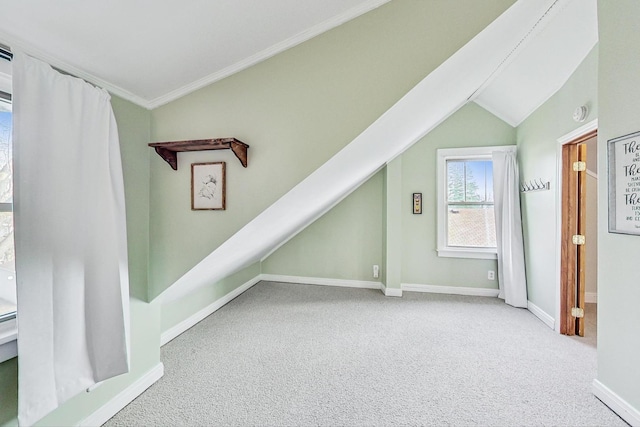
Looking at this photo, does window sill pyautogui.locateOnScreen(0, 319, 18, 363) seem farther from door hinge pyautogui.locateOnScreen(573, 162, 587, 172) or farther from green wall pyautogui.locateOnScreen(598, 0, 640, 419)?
door hinge pyautogui.locateOnScreen(573, 162, 587, 172)

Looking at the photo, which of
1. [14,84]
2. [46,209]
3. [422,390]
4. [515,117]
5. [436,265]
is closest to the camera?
[14,84]

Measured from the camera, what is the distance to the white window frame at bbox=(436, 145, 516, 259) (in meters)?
3.39

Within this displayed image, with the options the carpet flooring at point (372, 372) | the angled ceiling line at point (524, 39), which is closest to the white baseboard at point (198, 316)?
the carpet flooring at point (372, 372)

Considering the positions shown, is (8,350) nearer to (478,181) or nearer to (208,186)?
(208,186)

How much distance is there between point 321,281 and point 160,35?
3.40 meters

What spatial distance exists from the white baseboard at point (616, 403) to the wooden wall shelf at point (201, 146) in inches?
98.2

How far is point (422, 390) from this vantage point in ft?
5.53

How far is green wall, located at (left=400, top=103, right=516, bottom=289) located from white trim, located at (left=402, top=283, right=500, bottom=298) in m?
0.05

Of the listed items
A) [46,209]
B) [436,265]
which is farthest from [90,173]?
[436,265]

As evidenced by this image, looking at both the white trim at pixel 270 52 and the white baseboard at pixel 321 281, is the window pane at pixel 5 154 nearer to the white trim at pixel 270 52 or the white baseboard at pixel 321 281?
the white trim at pixel 270 52

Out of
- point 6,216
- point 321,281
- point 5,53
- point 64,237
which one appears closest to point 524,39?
point 5,53

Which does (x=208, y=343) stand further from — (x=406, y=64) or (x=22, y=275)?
(x=406, y=64)

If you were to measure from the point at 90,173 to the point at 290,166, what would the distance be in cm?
93

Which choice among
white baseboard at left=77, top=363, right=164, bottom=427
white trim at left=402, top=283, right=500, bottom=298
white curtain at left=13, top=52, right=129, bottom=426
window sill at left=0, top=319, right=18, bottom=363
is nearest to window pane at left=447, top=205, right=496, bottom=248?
white trim at left=402, top=283, right=500, bottom=298
